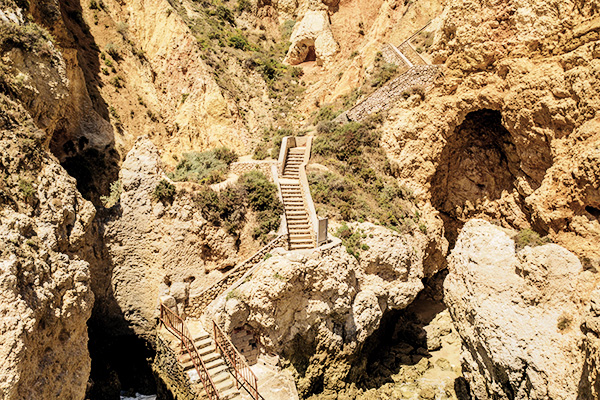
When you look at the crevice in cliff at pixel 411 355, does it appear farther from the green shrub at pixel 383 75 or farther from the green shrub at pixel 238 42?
the green shrub at pixel 238 42

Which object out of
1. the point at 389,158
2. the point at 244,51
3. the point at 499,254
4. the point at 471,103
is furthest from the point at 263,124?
the point at 499,254

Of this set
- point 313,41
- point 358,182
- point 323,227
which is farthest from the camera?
point 313,41

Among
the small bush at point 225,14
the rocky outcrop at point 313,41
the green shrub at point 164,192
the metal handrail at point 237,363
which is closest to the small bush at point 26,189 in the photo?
the green shrub at point 164,192

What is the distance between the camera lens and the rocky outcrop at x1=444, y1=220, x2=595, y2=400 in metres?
11.9

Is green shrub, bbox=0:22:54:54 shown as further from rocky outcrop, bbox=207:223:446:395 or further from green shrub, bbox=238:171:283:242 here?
rocky outcrop, bbox=207:223:446:395

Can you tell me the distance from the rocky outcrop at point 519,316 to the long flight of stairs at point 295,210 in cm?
612

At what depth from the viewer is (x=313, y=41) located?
35531 millimetres

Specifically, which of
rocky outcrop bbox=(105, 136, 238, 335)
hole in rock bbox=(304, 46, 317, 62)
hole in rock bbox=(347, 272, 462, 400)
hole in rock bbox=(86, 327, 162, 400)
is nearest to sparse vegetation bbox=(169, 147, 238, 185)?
rocky outcrop bbox=(105, 136, 238, 335)

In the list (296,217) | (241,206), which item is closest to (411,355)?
(296,217)

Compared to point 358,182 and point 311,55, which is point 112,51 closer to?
point 311,55

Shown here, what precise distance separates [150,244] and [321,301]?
6917 millimetres

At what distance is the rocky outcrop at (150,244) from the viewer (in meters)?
15.1

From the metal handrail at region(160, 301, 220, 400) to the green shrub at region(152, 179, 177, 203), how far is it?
3.90 m

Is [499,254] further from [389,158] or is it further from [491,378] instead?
[389,158]
